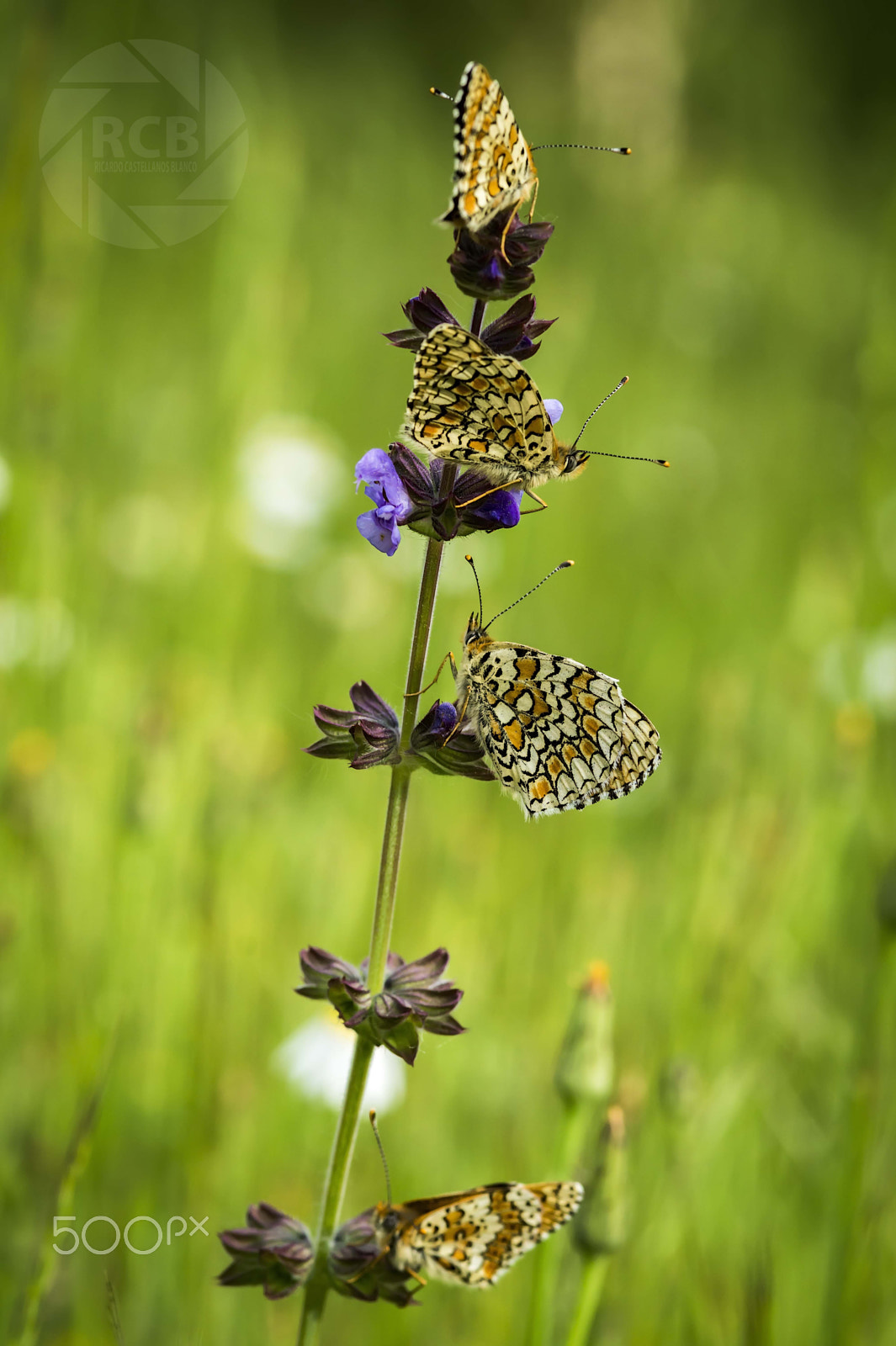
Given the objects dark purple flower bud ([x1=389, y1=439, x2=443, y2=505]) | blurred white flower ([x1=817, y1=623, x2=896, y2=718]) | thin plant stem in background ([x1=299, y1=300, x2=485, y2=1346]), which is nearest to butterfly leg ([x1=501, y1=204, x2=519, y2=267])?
thin plant stem in background ([x1=299, y1=300, x2=485, y2=1346])

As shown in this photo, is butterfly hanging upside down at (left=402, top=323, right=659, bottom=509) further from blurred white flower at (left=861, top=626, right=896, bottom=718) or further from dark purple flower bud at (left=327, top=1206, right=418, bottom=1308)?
blurred white flower at (left=861, top=626, right=896, bottom=718)

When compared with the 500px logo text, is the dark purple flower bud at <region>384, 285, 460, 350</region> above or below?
above

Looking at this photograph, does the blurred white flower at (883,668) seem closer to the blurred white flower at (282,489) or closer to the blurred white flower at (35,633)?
the blurred white flower at (282,489)

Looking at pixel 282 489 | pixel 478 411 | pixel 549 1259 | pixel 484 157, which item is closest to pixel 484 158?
pixel 484 157

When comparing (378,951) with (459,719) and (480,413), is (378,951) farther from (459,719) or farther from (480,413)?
(480,413)

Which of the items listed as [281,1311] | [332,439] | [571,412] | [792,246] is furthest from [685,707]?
[792,246]

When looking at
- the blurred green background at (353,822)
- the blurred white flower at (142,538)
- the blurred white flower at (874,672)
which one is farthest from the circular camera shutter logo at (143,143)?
the blurred white flower at (874,672)
